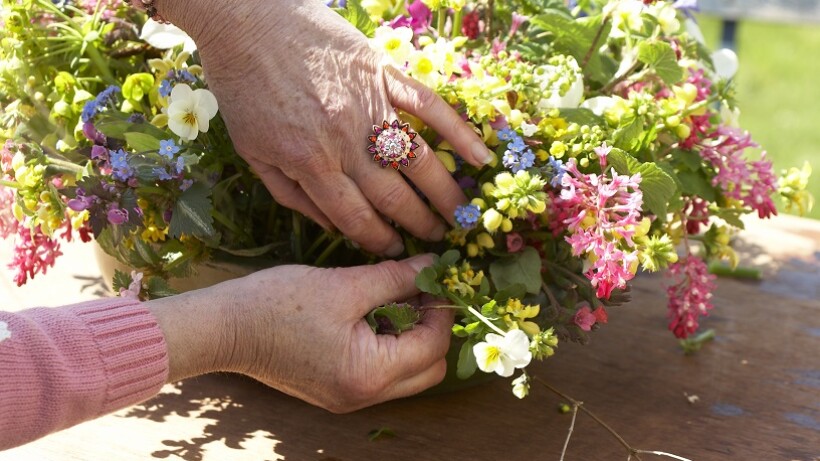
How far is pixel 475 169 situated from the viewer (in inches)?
38.7

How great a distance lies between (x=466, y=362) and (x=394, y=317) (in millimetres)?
85

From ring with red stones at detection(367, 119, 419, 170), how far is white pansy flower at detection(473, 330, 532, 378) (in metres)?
0.20

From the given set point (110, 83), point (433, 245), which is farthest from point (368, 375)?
point (110, 83)

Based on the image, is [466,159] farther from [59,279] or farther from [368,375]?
[59,279]

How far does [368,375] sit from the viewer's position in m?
0.88

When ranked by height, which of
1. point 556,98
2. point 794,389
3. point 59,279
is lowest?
point 794,389

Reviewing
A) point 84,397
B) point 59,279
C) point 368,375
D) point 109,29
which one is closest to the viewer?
point 84,397

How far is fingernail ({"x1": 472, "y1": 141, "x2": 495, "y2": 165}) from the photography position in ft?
3.03

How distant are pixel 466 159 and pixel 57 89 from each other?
0.49 meters

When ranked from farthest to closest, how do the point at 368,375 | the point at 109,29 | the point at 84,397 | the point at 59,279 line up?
the point at 59,279 → the point at 109,29 → the point at 368,375 → the point at 84,397

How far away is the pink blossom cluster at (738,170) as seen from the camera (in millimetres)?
1053

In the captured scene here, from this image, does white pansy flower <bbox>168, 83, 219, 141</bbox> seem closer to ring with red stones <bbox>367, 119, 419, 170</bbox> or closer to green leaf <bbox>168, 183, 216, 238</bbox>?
green leaf <bbox>168, 183, 216, 238</bbox>

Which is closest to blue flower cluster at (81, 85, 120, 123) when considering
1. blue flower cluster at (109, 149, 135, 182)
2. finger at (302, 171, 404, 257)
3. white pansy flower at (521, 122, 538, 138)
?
blue flower cluster at (109, 149, 135, 182)

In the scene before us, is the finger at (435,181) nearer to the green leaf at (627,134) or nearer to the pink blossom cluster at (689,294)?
the green leaf at (627,134)
